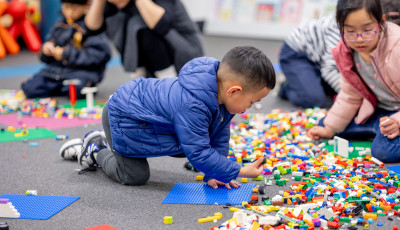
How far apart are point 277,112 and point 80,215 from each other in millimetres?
1565

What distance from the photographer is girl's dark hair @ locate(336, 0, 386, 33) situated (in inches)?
74.2

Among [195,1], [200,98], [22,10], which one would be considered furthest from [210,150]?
[195,1]

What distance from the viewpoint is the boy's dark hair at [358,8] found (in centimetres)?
189

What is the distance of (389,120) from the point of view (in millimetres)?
2000

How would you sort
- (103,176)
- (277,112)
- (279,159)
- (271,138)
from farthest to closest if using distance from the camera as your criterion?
1. (277,112)
2. (271,138)
3. (279,159)
4. (103,176)

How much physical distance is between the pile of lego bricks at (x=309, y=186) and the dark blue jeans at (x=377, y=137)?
5 centimetres

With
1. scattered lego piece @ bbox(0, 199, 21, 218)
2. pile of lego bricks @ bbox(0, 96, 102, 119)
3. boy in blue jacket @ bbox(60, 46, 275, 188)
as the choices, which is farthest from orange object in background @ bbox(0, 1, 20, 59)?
scattered lego piece @ bbox(0, 199, 21, 218)

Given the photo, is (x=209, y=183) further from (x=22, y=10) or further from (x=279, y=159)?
(x=22, y=10)

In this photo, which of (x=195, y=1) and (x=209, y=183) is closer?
(x=209, y=183)

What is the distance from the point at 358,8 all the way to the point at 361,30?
0.09 m

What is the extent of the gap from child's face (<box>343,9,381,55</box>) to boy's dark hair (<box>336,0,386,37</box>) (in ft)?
0.04

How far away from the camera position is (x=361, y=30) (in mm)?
1932

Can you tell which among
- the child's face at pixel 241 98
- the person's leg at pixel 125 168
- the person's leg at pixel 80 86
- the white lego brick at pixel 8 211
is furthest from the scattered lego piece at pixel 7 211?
the person's leg at pixel 80 86

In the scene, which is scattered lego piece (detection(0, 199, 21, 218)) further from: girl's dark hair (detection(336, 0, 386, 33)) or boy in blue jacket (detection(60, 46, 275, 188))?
girl's dark hair (detection(336, 0, 386, 33))
